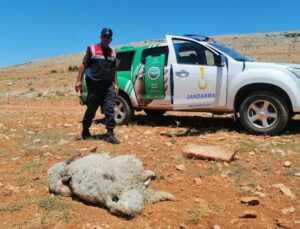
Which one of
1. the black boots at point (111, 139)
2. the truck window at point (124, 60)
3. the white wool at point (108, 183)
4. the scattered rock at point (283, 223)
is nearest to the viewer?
the scattered rock at point (283, 223)

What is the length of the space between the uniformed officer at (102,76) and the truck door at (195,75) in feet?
4.56

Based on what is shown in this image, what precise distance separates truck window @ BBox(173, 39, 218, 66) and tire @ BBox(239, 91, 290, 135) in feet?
3.27

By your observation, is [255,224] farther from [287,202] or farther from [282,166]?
[282,166]

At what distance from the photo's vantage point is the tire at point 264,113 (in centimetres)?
747

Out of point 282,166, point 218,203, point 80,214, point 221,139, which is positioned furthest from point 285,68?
point 80,214

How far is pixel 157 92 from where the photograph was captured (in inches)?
352

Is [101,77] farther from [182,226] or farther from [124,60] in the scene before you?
[182,226]

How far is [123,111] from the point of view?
9.55 meters

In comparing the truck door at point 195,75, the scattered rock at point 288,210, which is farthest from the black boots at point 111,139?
the scattered rock at point 288,210

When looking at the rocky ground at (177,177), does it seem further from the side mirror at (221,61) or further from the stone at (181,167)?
the side mirror at (221,61)

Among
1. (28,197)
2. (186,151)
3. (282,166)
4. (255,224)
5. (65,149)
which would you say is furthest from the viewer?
(65,149)

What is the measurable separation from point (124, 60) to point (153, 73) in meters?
0.99

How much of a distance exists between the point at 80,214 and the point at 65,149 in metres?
2.58

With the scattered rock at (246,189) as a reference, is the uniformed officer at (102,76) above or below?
above
